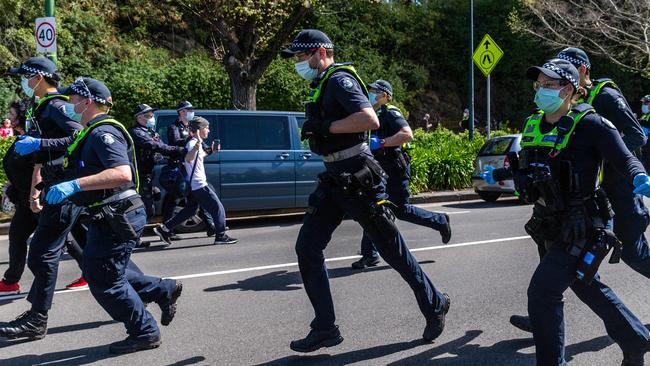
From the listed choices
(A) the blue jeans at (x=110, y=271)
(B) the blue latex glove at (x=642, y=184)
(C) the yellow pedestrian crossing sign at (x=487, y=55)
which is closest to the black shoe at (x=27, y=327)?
(A) the blue jeans at (x=110, y=271)

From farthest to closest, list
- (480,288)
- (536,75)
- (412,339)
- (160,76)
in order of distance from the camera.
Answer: (160,76) < (480,288) < (412,339) < (536,75)

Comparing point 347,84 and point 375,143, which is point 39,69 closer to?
point 347,84

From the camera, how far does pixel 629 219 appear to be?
4.33m

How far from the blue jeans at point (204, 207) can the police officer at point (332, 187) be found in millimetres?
4467

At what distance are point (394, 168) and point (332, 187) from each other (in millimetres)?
2673

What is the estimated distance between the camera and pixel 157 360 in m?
4.29

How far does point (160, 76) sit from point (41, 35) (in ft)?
30.8

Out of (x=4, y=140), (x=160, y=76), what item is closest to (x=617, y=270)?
(x=4, y=140)

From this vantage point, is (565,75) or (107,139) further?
(107,139)

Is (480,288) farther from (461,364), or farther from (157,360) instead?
(157,360)

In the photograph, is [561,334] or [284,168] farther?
[284,168]

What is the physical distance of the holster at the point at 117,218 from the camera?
421cm

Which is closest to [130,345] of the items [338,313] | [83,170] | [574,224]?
[83,170]

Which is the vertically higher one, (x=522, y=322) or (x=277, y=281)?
(x=522, y=322)
